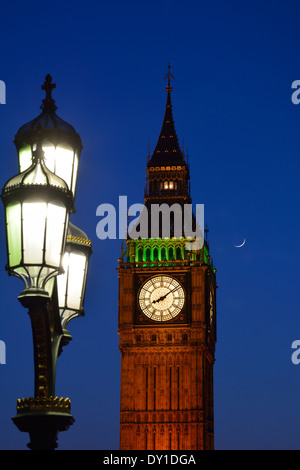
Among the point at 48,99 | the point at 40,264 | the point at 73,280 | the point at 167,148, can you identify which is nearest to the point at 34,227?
the point at 40,264

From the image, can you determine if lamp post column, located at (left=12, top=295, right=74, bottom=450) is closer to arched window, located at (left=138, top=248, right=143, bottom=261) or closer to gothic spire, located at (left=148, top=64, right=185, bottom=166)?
arched window, located at (left=138, top=248, right=143, bottom=261)

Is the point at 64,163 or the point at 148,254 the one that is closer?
the point at 64,163

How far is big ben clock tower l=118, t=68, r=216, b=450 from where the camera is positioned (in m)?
89.6

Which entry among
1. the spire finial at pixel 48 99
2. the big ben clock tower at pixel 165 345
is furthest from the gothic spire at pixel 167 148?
the spire finial at pixel 48 99

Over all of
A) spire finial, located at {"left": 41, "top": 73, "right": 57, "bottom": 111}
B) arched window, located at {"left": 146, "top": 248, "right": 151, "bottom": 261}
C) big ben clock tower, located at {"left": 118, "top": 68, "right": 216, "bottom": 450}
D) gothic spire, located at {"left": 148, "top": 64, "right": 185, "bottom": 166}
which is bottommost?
spire finial, located at {"left": 41, "top": 73, "right": 57, "bottom": 111}

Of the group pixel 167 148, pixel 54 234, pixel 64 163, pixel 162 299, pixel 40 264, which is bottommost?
pixel 40 264

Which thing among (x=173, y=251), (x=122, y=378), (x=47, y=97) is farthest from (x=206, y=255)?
(x=47, y=97)

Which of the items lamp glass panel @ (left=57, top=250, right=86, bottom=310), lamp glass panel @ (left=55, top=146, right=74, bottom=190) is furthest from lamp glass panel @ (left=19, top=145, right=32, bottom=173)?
lamp glass panel @ (left=57, top=250, right=86, bottom=310)

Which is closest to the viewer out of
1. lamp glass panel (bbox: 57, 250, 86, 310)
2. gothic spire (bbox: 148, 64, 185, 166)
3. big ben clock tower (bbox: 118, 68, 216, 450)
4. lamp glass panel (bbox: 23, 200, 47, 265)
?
lamp glass panel (bbox: 23, 200, 47, 265)

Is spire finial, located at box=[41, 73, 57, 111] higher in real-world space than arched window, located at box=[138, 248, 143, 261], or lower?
lower

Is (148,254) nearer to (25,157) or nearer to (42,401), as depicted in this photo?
(25,157)

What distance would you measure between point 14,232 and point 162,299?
8207 cm

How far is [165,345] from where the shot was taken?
91.3 m

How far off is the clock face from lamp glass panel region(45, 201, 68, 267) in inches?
3194
